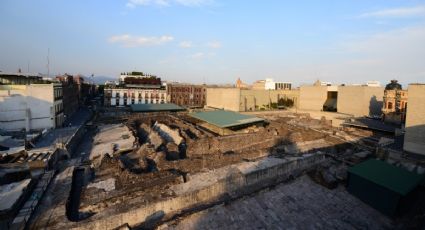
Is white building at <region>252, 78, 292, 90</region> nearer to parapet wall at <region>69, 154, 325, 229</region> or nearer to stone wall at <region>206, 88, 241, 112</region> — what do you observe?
stone wall at <region>206, 88, 241, 112</region>

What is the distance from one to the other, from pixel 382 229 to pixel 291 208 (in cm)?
589

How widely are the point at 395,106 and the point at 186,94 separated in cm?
4758

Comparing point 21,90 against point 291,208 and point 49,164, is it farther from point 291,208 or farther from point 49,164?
point 291,208

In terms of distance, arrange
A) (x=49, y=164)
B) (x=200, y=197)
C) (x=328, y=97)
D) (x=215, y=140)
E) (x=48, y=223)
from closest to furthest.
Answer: (x=48, y=223) → (x=200, y=197) → (x=49, y=164) → (x=215, y=140) → (x=328, y=97)

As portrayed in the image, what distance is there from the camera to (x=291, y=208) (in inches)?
698

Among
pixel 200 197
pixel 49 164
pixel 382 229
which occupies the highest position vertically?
pixel 49 164

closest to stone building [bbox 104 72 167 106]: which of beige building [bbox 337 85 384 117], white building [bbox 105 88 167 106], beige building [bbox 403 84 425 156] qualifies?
white building [bbox 105 88 167 106]

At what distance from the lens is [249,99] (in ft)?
199

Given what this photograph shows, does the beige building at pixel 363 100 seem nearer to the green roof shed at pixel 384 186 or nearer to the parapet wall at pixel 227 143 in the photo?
the parapet wall at pixel 227 143

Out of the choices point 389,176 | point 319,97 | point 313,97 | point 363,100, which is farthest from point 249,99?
point 389,176

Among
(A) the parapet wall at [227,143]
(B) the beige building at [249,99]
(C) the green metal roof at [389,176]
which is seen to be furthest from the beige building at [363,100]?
(C) the green metal roof at [389,176]

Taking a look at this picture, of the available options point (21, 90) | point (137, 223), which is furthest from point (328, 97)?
point (21, 90)

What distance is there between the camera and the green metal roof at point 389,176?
17.2m

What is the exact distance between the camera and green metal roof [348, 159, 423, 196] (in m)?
17.2
